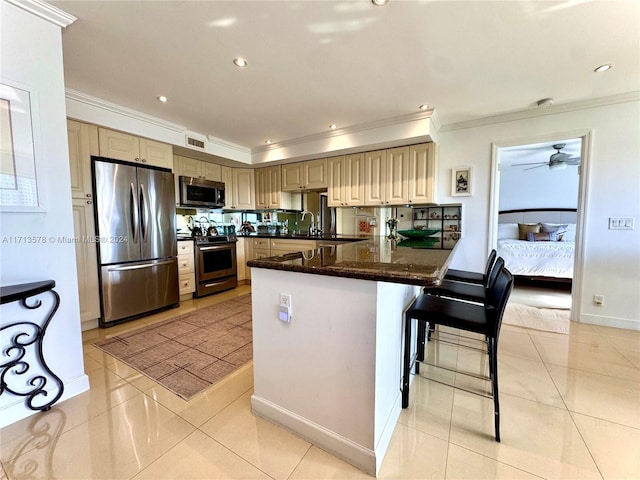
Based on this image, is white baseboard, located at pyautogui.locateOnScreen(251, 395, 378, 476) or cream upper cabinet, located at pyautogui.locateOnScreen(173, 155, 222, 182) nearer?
white baseboard, located at pyautogui.locateOnScreen(251, 395, 378, 476)

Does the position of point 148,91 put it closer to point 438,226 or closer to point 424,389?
point 424,389

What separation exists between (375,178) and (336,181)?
610mm

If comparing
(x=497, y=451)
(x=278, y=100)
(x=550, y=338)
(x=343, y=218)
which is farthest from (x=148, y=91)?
(x=550, y=338)

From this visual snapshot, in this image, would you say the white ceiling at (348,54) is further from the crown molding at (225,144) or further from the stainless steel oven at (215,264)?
the stainless steel oven at (215,264)

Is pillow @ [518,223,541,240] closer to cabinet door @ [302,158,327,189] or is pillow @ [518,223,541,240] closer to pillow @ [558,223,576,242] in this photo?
pillow @ [558,223,576,242]

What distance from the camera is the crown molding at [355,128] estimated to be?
3.08 meters

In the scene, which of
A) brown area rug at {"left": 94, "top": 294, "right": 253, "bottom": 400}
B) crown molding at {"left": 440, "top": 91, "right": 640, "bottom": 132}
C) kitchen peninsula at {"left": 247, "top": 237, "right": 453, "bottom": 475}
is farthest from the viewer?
crown molding at {"left": 440, "top": 91, "right": 640, "bottom": 132}

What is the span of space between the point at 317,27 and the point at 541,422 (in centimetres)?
272

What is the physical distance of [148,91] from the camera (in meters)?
2.55

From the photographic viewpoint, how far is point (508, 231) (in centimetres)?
595

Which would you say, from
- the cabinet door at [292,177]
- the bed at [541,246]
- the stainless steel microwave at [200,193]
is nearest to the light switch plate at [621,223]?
the bed at [541,246]

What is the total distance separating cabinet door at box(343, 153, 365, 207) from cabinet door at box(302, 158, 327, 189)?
360 millimetres

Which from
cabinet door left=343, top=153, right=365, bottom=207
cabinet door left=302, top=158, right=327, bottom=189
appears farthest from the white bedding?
cabinet door left=302, top=158, right=327, bottom=189

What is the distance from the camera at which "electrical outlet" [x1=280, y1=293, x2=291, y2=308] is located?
1378mm
